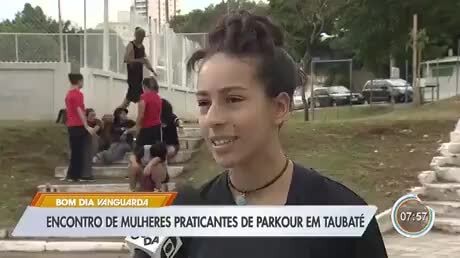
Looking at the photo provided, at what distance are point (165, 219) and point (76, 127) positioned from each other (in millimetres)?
10172

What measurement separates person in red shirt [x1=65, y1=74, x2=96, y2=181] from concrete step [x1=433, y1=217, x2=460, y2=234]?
5.16 meters

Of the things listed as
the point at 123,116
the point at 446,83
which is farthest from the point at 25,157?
the point at 446,83

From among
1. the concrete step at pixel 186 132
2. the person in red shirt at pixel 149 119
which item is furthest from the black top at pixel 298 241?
the concrete step at pixel 186 132

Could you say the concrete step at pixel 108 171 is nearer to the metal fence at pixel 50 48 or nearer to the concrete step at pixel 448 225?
the concrete step at pixel 448 225

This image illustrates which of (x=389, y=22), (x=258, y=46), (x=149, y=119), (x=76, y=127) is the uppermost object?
(x=389, y=22)

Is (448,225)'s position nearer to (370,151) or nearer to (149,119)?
(370,151)

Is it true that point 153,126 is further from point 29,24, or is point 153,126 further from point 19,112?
point 29,24

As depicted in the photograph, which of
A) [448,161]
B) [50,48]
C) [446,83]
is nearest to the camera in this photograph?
[448,161]

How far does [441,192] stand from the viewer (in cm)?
1027

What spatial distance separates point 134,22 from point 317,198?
19.4 meters

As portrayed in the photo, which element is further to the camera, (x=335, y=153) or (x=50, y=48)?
(x=50, y=48)

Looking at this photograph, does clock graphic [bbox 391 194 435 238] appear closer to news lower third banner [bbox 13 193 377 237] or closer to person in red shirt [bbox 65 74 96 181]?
news lower third banner [bbox 13 193 377 237]

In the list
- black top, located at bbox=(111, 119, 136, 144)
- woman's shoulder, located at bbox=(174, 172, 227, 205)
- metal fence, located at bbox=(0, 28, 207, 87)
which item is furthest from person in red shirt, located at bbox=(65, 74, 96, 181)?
woman's shoulder, located at bbox=(174, 172, 227, 205)

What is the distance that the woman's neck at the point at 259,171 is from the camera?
1630 millimetres
